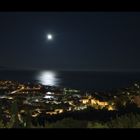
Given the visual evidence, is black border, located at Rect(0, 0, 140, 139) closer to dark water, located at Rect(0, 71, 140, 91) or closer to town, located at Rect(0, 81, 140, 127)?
town, located at Rect(0, 81, 140, 127)
